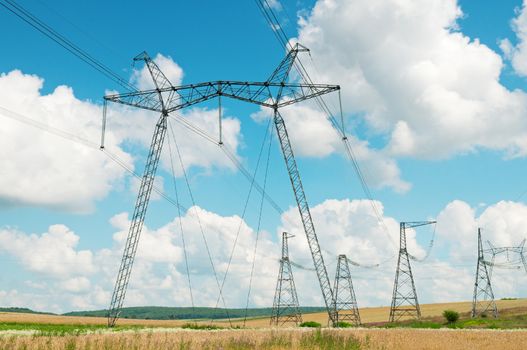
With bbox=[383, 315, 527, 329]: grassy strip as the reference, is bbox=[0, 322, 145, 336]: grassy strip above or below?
above

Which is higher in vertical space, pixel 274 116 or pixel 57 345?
pixel 274 116

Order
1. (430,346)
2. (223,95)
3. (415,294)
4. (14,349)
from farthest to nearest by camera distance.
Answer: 1. (415,294)
2. (223,95)
3. (430,346)
4. (14,349)

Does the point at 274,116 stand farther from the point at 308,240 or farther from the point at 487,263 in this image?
the point at 487,263

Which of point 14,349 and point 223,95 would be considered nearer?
point 14,349

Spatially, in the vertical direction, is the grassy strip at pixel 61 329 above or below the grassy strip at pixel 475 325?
above

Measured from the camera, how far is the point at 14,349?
70.4 feet

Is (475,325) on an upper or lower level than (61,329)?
lower

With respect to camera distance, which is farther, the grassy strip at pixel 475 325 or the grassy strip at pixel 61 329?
the grassy strip at pixel 475 325

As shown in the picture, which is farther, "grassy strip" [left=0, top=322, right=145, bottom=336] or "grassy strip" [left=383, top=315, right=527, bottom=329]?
"grassy strip" [left=383, top=315, right=527, bottom=329]

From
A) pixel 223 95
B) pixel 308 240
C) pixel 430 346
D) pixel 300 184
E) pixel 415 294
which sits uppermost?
pixel 223 95

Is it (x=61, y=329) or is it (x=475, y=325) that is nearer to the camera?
(x=61, y=329)

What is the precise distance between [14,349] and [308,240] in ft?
189

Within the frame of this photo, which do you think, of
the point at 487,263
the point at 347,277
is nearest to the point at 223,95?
the point at 347,277

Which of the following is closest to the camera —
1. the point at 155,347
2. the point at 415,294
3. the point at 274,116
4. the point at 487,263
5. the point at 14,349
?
the point at 14,349
